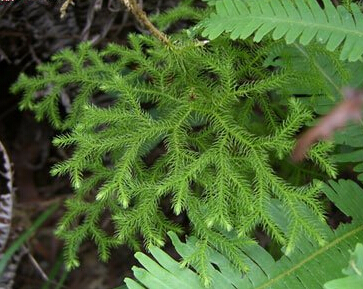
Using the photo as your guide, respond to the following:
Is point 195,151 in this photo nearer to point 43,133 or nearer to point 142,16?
point 142,16

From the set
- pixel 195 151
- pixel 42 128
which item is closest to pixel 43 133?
pixel 42 128

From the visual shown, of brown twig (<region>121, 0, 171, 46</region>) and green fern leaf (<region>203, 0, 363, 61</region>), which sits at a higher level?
brown twig (<region>121, 0, 171, 46</region>)

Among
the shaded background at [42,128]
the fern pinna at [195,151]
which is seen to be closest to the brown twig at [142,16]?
the fern pinna at [195,151]

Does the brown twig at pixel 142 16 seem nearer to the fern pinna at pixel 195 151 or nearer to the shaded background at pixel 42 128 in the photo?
the fern pinna at pixel 195 151

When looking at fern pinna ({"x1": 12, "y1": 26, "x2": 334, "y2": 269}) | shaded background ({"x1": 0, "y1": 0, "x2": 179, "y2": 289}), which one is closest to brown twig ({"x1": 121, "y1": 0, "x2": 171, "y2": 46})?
fern pinna ({"x1": 12, "y1": 26, "x2": 334, "y2": 269})

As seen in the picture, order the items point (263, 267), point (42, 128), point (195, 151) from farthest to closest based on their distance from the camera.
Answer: point (42, 128), point (195, 151), point (263, 267)

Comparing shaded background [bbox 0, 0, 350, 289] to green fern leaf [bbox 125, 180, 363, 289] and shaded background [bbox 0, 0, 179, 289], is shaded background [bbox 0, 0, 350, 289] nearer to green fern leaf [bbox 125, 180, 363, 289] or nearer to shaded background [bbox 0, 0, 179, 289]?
shaded background [bbox 0, 0, 179, 289]
